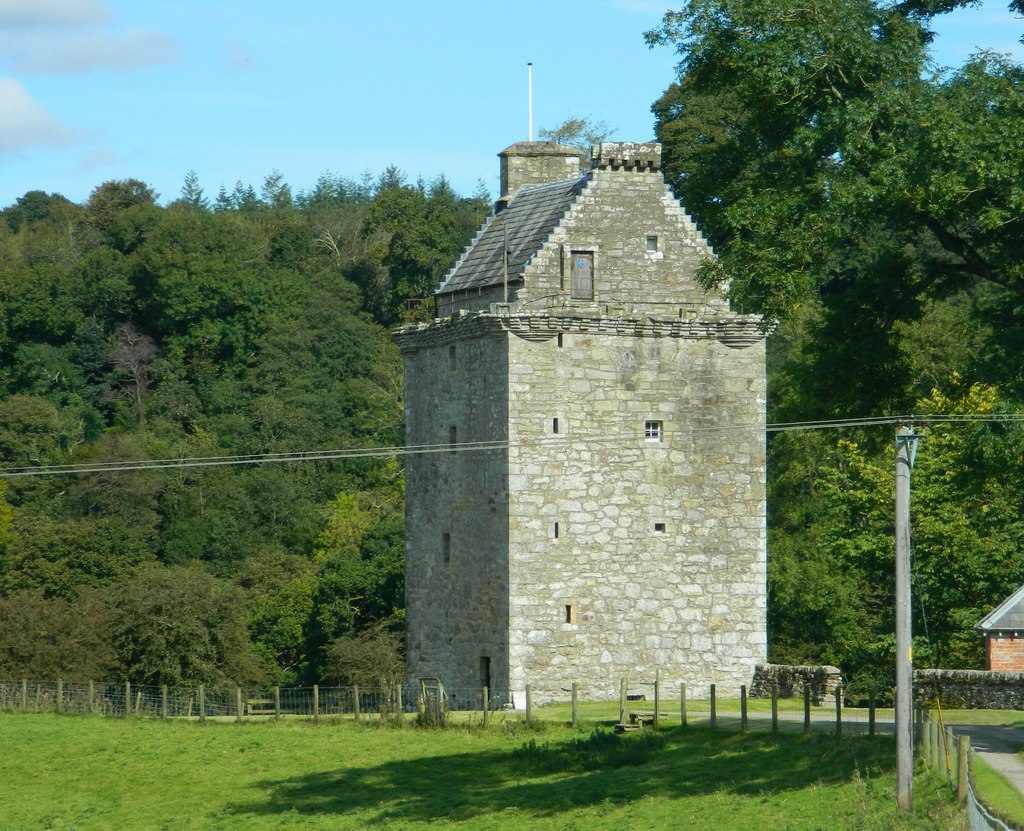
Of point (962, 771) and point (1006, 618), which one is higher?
point (1006, 618)

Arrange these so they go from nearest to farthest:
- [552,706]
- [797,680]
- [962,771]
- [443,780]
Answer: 1. [962,771]
2. [443,780]
3. [552,706]
4. [797,680]

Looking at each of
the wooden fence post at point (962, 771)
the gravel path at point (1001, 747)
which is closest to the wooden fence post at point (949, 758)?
the wooden fence post at point (962, 771)

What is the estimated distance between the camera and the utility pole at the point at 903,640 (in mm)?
25438

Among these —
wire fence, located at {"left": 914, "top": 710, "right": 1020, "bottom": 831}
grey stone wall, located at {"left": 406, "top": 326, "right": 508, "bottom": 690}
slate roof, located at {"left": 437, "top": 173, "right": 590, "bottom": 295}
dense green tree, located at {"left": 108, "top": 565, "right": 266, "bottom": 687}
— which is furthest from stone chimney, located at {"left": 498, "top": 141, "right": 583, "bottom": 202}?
wire fence, located at {"left": 914, "top": 710, "right": 1020, "bottom": 831}

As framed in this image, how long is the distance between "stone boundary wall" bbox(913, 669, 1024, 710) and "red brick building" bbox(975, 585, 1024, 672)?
7.69m

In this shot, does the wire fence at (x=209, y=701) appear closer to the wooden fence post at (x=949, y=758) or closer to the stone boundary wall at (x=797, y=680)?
the stone boundary wall at (x=797, y=680)

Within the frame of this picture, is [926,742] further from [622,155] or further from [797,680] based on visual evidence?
[622,155]

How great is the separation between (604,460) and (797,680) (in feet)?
19.0

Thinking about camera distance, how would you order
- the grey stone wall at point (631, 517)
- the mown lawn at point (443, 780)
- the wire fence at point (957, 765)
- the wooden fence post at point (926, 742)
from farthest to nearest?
the grey stone wall at point (631, 517) < the mown lawn at point (443, 780) < the wooden fence post at point (926, 742) < the wire fence at point (957, 765)

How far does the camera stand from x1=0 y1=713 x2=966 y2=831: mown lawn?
28.1 meters

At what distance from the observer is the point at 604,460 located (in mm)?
40562

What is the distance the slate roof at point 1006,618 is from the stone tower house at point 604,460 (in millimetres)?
5567

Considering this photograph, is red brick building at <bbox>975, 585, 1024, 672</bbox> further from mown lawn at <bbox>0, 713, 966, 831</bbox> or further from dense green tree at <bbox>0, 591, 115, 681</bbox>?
dense green tree at <bbox>0, 591, 115, 681</bbox>

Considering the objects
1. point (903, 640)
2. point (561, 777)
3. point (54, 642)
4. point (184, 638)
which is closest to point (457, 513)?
point (561, 777)
